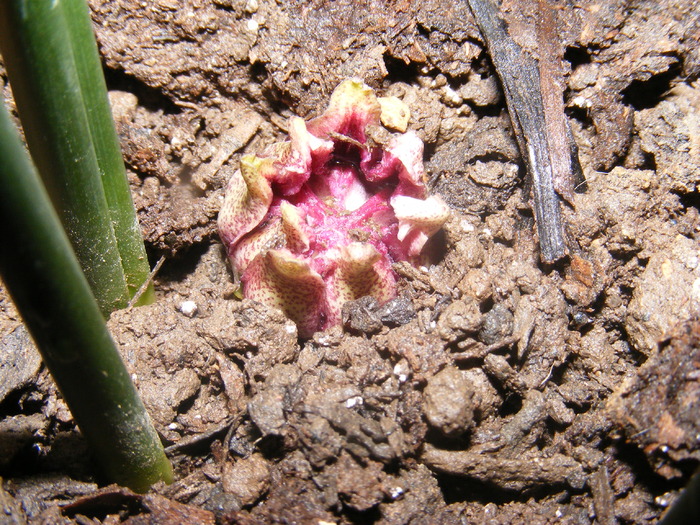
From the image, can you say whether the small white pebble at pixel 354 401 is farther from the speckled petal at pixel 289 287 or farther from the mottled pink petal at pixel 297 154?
the mottled pink petal at pixel 297 154

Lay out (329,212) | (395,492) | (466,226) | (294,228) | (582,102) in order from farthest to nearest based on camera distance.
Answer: (582,102) → (466,226) → (329,212) → (294,228) → (395,492)


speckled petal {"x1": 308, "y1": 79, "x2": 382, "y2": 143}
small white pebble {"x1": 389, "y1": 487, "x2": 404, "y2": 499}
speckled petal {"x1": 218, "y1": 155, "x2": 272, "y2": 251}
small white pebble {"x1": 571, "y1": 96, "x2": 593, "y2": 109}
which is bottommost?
small white pebble {"x1": 389, "y1": 487, "x2": 404, "y2": 499}

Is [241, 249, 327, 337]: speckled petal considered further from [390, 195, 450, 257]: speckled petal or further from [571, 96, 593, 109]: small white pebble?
[571, 96, 593, 109]: small white pebble

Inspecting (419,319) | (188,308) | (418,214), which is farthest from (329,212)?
(188,308)

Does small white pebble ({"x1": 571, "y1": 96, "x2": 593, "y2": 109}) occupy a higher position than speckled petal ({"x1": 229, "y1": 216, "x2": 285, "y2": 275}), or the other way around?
small white pebble ({"x1": 571, "y1": 96, "x2": 593, "y2": 109})

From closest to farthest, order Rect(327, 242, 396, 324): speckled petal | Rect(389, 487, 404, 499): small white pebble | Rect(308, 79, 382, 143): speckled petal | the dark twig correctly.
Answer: Rect(389, 487, 404, 499): small white pebble
Rect(327, 242, 396, 324): speckled petal
Rect(308, 79, 382, 143): speckled petal
the dark twig

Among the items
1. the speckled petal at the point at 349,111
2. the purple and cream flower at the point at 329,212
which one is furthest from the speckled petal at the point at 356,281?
the speckled petal at the point at 349,111

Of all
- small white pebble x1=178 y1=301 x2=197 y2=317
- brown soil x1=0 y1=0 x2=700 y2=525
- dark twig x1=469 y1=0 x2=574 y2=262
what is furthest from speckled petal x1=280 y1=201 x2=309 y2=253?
dark twig x1=469 y1=0 x2=574 y2=262

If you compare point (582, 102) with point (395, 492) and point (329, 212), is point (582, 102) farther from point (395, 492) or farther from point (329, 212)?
point (395, 492)
